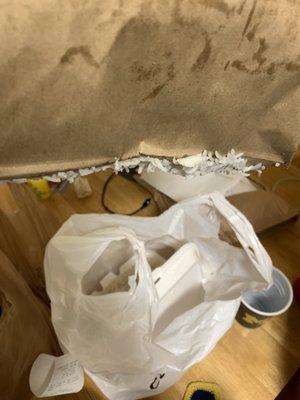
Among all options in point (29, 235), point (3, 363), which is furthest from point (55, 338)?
point (29, 235)

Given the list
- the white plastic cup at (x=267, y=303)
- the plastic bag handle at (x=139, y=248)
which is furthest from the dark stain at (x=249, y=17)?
the white plastic cup at (x=267, y=303)

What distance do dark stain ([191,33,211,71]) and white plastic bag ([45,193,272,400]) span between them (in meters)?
0.38

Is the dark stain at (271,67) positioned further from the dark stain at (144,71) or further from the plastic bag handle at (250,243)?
the plastic bag handle at (250,243)

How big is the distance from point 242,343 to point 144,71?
25.3 inches

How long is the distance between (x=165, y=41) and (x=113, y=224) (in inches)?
19.5

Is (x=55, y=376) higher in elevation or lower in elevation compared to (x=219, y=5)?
lower

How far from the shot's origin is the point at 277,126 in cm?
27

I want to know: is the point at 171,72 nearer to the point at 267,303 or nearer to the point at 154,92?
the point at 154,92

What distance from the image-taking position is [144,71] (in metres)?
0.20

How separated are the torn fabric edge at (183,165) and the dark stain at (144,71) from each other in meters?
0.06

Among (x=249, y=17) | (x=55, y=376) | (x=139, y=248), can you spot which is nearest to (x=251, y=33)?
(x=249, y=17)

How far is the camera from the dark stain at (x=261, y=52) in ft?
0.72

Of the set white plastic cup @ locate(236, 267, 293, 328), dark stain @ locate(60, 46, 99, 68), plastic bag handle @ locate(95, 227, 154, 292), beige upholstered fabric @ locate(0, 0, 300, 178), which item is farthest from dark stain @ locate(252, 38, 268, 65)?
white plastic cup @ locate(236, 267, 293, 328)

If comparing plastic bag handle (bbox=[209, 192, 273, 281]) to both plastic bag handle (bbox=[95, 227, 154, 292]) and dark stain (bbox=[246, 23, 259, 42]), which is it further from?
dark stain (bbox=[246, 23, 259, 42])
